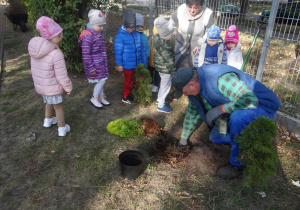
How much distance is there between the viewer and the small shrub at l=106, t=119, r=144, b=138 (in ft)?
12.7

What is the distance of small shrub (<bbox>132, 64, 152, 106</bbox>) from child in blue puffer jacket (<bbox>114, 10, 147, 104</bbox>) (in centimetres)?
18

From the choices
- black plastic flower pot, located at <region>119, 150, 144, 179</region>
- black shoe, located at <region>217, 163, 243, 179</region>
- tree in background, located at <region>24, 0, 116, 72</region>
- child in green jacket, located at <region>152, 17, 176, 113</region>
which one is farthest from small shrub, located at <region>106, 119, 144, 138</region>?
tree in background, located at <region>24, 0, 116, 72</region>

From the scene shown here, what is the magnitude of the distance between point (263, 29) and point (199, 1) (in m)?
1.35

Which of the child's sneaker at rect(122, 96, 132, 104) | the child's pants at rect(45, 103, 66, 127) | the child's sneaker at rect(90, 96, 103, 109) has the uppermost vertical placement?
the child's pants at rect(45, 103, 66, 127)

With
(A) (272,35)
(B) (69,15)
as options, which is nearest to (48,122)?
(B) (69,15)

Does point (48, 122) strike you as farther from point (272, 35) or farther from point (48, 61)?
→ point (272, 35)

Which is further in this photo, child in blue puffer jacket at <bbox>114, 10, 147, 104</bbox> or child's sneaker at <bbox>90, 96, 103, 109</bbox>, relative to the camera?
child's sneaker at <bbox>90, 96, 103, 109</bbox>

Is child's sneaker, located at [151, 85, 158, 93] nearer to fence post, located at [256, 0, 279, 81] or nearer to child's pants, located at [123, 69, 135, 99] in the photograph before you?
child's pants, located at [123, 69, 135, 99]

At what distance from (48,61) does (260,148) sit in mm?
2919

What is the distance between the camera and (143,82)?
15.4ft

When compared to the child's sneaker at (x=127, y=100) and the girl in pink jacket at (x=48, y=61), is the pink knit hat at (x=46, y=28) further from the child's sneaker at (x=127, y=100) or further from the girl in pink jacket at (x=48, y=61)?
the child's sneaker at (x=127, y=100)

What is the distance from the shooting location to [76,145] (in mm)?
3725

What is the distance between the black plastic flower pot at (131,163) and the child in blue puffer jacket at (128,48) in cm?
198

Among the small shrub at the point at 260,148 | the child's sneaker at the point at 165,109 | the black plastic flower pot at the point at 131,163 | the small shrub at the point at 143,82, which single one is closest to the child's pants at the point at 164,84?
the child's sneaker at the point at 165,109
